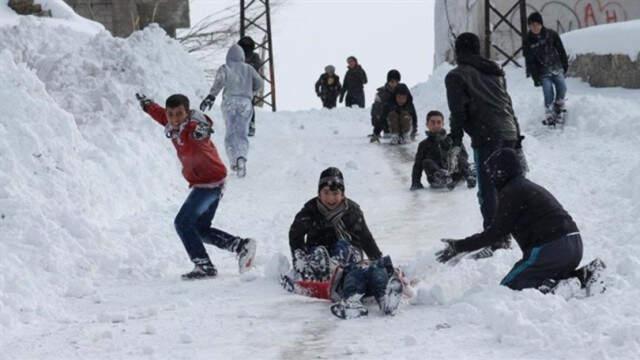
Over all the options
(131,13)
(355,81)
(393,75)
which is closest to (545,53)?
(393,75)

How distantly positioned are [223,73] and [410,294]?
27.2 feet

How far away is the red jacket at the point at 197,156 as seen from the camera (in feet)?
29.4

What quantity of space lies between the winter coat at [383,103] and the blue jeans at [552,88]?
2.54 metres

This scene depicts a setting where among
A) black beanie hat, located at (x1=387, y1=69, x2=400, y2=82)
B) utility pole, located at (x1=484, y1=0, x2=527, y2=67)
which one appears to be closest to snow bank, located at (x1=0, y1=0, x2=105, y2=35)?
black beanie hat, located at (x1=387, y1=69, x2=400, y2=82)

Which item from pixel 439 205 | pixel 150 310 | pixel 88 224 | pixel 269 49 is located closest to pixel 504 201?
pixel 150 310

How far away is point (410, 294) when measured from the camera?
7.46m

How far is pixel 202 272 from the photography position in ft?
28.9

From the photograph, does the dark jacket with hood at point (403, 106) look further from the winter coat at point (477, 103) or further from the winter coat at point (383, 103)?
the winter coat at point (477, 103)

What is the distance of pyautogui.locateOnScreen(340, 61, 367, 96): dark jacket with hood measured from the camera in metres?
26.3

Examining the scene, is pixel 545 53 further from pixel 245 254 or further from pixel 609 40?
pixel 245 254

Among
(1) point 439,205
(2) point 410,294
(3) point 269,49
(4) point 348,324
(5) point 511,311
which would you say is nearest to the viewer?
(5) point 511,311

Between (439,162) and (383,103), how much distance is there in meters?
5.00

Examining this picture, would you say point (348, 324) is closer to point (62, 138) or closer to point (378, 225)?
point (378, 225)

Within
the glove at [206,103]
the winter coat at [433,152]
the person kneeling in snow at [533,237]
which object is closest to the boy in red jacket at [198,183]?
the person kneeling in snow at [533,237]
